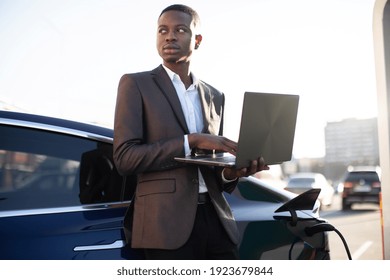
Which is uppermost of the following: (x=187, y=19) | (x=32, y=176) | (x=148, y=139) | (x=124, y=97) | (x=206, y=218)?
(x=187, y=19)

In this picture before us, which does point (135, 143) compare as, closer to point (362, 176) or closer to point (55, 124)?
point (55, 124)

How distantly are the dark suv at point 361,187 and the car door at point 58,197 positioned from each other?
14713mm

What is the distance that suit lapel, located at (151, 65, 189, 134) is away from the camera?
72.0 inches

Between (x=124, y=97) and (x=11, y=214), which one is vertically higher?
(x=124, y=97)

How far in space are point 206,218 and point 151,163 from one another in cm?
30

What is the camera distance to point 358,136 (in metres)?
127

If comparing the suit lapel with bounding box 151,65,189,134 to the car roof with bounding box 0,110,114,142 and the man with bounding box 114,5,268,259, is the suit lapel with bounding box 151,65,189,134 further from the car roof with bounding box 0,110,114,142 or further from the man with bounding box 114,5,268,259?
the car roof with bounding box 0,110,114,142

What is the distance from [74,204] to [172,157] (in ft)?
1.80

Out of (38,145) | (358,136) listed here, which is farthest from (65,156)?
(358,136)

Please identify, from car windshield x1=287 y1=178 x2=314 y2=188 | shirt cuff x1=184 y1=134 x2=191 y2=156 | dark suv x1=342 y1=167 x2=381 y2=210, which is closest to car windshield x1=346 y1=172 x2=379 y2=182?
dark suv x1=342 y1=167 x2=381 y2=210

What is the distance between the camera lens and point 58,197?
6.71 ft

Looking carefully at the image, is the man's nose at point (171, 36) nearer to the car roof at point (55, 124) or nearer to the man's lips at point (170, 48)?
the man's lips at point (170, 48)

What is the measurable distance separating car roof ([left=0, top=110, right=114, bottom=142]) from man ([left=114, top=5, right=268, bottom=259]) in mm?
379
